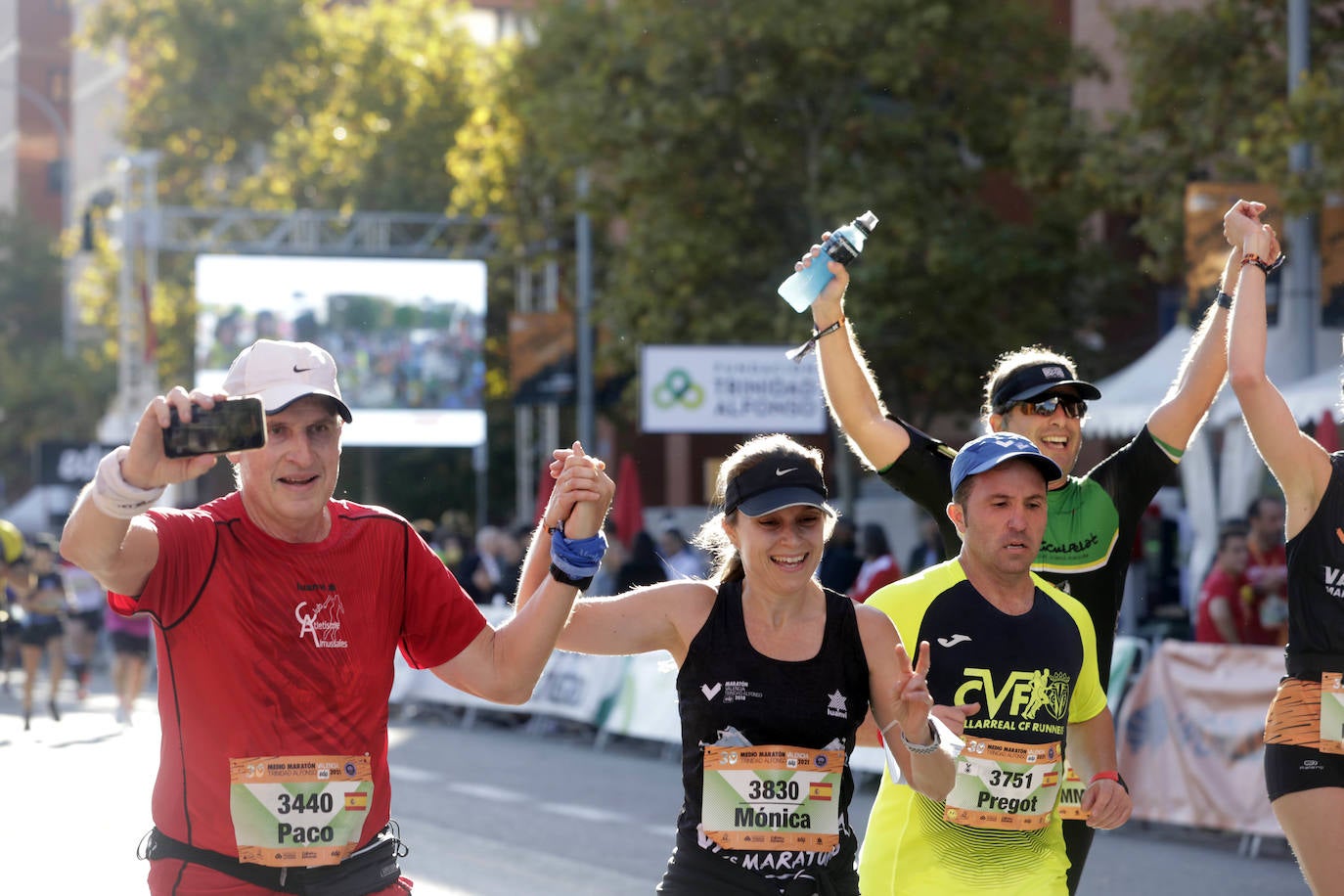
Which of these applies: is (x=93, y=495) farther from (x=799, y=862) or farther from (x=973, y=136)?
(x=973, y=136)

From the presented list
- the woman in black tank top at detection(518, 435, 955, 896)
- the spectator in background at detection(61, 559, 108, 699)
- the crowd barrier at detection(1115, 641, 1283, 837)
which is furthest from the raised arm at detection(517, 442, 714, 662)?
the spectator in background at detection(61, 559, 108, 699)

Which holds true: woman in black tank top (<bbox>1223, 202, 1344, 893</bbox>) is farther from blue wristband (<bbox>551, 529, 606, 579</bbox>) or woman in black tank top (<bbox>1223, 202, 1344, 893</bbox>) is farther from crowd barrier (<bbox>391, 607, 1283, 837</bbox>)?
crowd barrier (<bbox>391, 607, 1283, 837</bbox>)

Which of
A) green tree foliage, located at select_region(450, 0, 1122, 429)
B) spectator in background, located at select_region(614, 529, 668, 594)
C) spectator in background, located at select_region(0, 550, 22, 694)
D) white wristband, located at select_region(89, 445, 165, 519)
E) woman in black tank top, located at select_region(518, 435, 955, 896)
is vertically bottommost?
spectator in background, located at select_region(0, 550, 22, 694)

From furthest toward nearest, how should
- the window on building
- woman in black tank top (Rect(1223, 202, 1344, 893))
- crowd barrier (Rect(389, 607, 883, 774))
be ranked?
the window on building
crowd barrier (Rect(389, 607, 883, 774))
woman in black tank top (Rect(1223, 202, 1344, 893))

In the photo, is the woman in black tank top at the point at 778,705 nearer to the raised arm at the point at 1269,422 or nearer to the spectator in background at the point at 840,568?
Result: the raised arm at the point at 1269,422

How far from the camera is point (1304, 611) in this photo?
5.38m

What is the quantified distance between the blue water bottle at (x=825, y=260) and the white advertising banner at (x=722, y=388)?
1575 cm

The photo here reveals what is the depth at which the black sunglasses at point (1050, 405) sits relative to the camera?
216 inches

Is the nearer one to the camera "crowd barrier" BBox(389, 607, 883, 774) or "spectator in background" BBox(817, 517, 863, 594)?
"spectator in background" BBox(817, 517, 863, 594)

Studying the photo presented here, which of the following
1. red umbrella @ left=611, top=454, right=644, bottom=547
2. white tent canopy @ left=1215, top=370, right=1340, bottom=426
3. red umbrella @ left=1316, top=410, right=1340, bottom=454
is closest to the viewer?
red umbrella @ left=1316, top=410, right=1340, bottom=454

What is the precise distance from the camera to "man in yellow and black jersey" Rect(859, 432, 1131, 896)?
474cm

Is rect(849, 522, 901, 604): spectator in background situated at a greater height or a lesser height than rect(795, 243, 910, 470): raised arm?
lesser

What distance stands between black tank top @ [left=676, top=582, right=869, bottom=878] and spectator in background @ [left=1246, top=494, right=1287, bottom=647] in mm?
8890

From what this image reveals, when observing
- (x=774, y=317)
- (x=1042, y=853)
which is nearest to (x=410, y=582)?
(x=1042, y=853)
